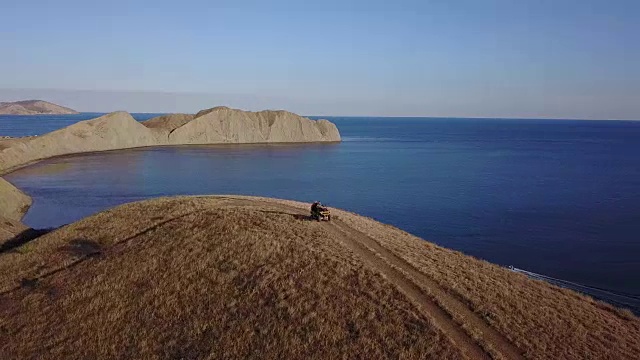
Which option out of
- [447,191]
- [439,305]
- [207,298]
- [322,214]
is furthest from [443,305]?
[447,191]

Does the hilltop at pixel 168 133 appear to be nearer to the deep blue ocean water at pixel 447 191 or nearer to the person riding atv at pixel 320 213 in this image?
the deep blue ocean water at pixel 447 191

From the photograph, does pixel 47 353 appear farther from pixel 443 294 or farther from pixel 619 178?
pixel 619 178

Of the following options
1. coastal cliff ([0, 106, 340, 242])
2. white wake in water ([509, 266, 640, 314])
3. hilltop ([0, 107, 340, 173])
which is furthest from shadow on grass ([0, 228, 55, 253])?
coastal cliff ([0, 106, 340, 242])

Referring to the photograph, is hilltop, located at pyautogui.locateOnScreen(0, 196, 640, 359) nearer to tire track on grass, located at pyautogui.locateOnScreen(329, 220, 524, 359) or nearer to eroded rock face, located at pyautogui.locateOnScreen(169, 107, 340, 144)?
tire track on grass, located at pyautogui.locateOnScreen(329, 220, 524, 359)

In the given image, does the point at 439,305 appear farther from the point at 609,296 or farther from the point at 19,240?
the point at 19,240

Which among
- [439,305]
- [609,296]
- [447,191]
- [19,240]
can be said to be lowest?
[609,296]
